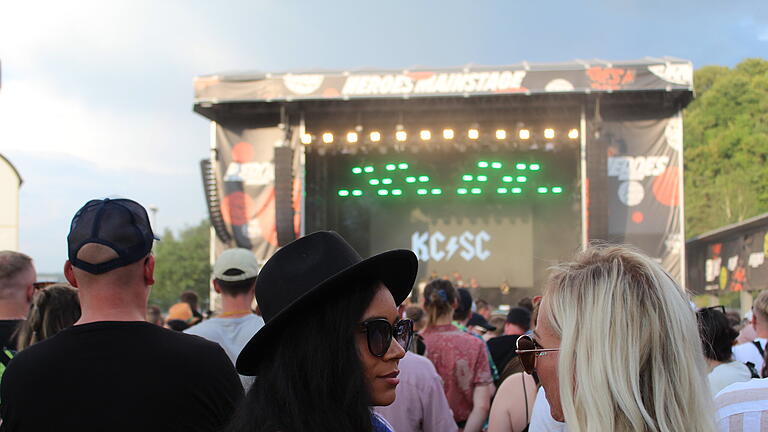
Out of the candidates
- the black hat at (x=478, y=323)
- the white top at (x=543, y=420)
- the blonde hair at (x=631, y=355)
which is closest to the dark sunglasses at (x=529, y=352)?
the blonde hair at (x=631, y=355)

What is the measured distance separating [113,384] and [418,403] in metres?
1.79

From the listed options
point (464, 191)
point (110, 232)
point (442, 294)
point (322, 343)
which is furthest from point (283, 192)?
point (322, 343)

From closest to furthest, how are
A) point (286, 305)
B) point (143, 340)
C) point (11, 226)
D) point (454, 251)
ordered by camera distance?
point (286, 305)
point (143, 340)
point (11, 226)
point (454, 251)

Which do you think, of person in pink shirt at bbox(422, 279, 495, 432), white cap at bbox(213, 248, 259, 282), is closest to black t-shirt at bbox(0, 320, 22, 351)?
white cap at bbox(213, 248, 259, 282)

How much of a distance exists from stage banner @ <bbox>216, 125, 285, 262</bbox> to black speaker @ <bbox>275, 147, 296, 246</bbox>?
0.56 metres

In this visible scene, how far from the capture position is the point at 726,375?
3.65 metres

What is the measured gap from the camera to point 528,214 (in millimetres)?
17594

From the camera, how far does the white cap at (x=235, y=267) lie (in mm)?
3770

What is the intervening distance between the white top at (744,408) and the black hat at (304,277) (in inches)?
35.4

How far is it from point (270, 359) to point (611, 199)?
528 inches

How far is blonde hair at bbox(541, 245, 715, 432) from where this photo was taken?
1.43 meters

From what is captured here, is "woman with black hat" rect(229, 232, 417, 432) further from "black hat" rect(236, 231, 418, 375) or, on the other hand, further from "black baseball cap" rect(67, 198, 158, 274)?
"black baseball cap" rect(67, 198, 158, 274)

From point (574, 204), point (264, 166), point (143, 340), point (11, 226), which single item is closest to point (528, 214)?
point (574, 204)

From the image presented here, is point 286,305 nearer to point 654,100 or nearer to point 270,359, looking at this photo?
point 270,359
